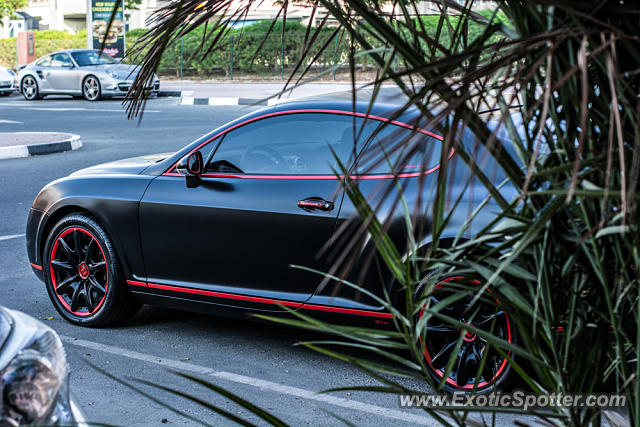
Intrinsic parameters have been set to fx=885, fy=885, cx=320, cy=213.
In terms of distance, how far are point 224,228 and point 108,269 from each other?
0.88 m

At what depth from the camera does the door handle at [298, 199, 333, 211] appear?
4.41 meters

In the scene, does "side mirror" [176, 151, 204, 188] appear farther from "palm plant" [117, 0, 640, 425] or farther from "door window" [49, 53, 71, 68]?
"door window" [49, 53, 71, 68]

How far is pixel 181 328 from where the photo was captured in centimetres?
538

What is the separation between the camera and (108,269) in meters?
5.22

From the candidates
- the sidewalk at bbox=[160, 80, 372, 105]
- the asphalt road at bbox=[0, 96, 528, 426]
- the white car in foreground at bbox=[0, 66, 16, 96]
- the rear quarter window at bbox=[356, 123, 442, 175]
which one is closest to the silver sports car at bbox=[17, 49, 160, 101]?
the sidewalk at bbox=[160, 80, 372, 105]

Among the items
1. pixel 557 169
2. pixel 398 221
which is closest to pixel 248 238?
pixel 398 221

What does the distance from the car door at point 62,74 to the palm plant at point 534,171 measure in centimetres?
2507

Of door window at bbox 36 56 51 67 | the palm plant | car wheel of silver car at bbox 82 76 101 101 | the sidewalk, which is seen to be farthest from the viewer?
door window at bbox 36 56 51 67

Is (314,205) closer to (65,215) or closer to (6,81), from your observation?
(65,215)

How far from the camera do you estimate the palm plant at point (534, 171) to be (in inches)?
49.7

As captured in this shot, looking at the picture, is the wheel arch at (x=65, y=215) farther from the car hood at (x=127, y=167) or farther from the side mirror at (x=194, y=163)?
the side mirror at (x=194, y=163)

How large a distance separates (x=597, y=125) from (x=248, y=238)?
11.1ft

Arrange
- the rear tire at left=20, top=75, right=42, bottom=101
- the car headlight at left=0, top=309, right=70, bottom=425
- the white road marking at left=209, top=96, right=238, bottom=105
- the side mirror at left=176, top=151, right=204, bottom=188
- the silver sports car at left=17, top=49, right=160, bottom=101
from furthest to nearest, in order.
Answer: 1. the rear tire at left=20, top=75, right=42, bottom=101
2. the silver sports car at left=17, top=49, right=160, bottom=101
3. the white road marking at left=209, top=96, right=238, bottom=105
4. the side mirror at left=176, top=151, right=204, bottom=188
5. the car headlight at left=0, top=309, right=70, bottom=425

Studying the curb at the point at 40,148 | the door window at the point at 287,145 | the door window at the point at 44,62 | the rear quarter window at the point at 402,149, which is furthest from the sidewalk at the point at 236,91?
the rear quarter window at the point at 402,149
